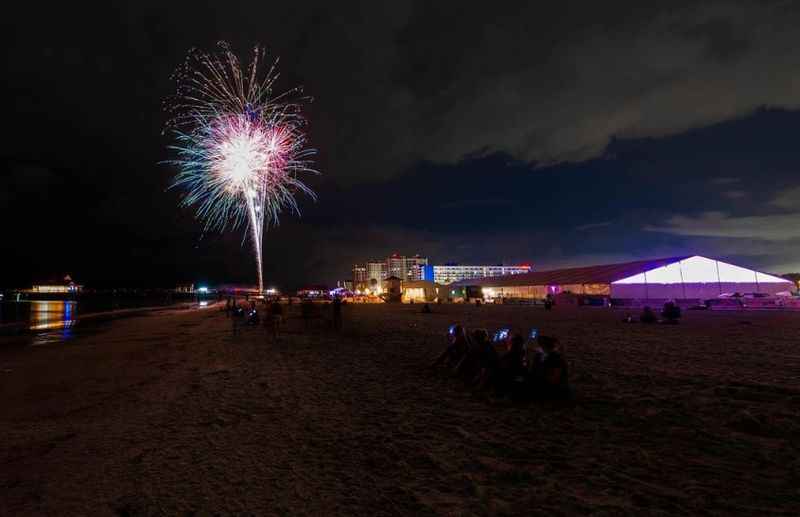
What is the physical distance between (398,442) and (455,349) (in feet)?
15.8

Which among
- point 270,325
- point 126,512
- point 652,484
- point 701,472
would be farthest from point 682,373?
point 270,325

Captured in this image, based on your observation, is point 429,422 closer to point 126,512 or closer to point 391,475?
point 391,475

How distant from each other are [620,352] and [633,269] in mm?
37293

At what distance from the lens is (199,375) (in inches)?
421

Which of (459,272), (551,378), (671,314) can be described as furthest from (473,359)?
(459,272)

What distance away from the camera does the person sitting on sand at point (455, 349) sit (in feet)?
33.2

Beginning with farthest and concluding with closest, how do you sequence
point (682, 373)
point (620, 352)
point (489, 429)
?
point (620, 352) → point (682, 373) → point (489, 429)

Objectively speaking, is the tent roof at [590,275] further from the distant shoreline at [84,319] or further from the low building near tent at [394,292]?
the distant shoreline at [84,319]

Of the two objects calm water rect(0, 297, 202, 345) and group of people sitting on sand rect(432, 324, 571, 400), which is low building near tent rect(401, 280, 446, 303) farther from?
group of people sitting on sand rect(432, 324, 571, 400)

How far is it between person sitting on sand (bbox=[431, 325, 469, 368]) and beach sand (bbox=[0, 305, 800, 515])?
0.72 metres

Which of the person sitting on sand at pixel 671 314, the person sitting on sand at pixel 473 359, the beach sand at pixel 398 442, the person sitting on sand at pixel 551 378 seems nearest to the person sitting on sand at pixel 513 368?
the person sitting on sand at pixel 551 378

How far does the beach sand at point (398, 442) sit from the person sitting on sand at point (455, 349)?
721 millimetres

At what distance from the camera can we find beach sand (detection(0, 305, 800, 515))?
13.3ft

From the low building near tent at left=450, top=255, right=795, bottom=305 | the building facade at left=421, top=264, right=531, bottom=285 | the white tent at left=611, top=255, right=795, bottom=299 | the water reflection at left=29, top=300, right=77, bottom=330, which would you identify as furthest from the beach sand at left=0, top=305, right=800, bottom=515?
the building facade at left=421, top=264, right=531, bottom=285
